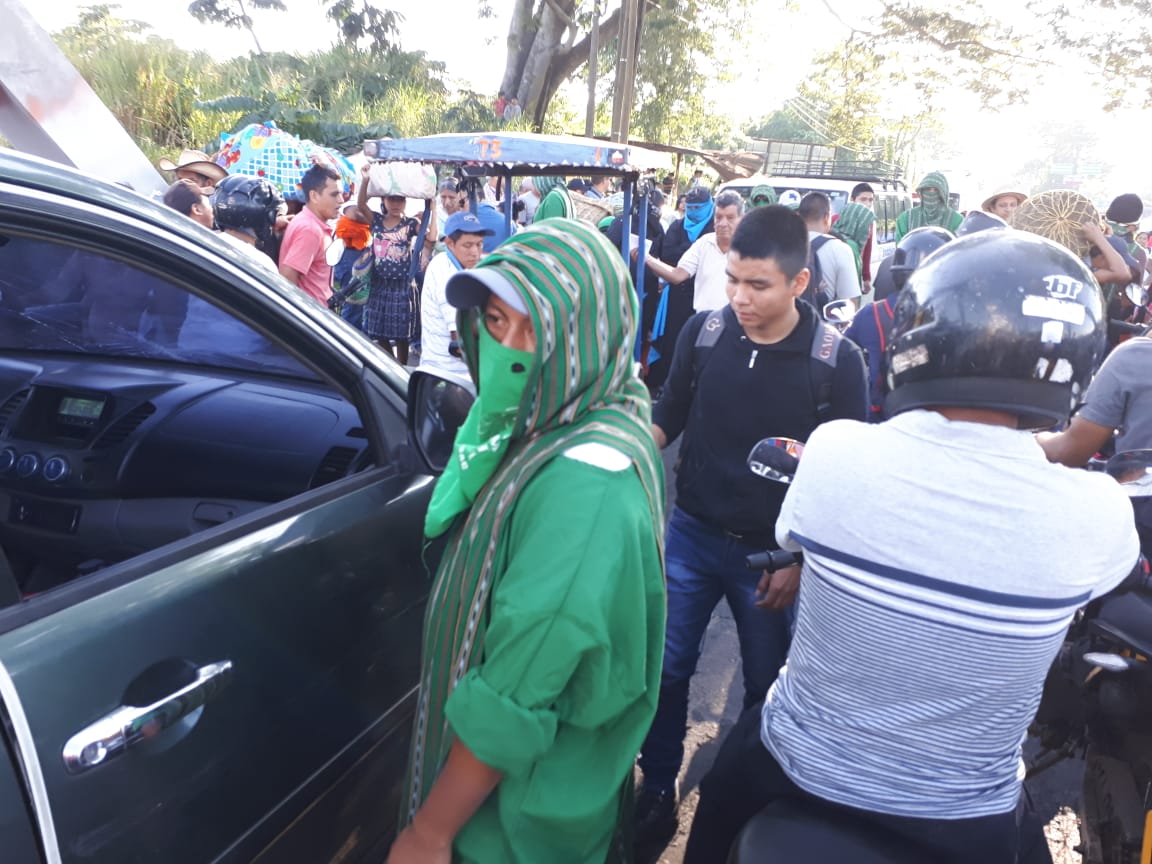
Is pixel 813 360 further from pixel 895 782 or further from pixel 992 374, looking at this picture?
pixel 895 782

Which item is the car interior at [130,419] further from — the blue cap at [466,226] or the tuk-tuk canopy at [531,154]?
the tuk-tuk canopy at [531,154]

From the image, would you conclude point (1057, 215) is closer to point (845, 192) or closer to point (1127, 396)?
point (1127, 396)

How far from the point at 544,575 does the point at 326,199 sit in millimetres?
4507

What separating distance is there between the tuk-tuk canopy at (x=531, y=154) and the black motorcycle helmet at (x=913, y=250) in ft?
8.56

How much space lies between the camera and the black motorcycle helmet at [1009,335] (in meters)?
1.17

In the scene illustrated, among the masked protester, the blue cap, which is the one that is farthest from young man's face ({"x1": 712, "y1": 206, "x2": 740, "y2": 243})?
the blue cap

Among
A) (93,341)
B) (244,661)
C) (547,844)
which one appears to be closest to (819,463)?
(547,844)

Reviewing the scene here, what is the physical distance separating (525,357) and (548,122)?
22.4 metres

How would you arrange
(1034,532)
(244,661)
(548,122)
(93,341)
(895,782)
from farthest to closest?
1. (548,122)
2. (93,341)
3. (244,661)
4. (895,782)
5. (1034,532)

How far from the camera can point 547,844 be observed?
1.29 metres

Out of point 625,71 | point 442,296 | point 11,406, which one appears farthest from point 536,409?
point 625,71

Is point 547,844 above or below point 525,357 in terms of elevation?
below

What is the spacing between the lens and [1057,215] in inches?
163

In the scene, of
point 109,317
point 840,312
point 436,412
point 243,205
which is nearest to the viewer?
point 436,412
